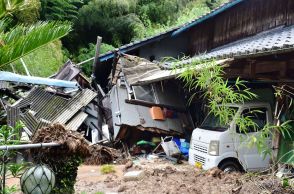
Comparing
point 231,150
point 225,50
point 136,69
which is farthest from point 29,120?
point 231,150

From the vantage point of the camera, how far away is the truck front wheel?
9.53m

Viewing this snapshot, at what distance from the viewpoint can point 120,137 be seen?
1403 centimetres

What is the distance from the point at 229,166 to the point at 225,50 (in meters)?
4.18

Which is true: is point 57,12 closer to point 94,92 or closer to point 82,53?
point 82,53

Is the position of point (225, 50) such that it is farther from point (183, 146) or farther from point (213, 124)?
point (183, 146)

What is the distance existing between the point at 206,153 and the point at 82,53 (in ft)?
53.0

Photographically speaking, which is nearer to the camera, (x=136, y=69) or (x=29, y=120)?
(x=29, y=120)

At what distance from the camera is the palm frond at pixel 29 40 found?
4.30 m

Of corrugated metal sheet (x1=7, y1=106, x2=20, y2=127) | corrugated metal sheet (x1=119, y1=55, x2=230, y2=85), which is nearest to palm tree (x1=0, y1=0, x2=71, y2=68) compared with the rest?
corrugated metal sheet (x1=7, y1=106, x2=20, y2=127)

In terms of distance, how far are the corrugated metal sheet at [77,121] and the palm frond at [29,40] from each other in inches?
374

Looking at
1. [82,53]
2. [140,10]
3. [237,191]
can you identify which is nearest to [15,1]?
[237,191]

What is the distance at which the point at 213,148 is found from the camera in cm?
960

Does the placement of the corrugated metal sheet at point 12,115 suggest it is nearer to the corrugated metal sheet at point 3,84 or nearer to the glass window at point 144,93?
the corrugated metal sheet at point 3,84

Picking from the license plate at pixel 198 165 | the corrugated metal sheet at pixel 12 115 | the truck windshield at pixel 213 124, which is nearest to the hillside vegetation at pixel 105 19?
the corrugated metal sheet at pixel 12 115
